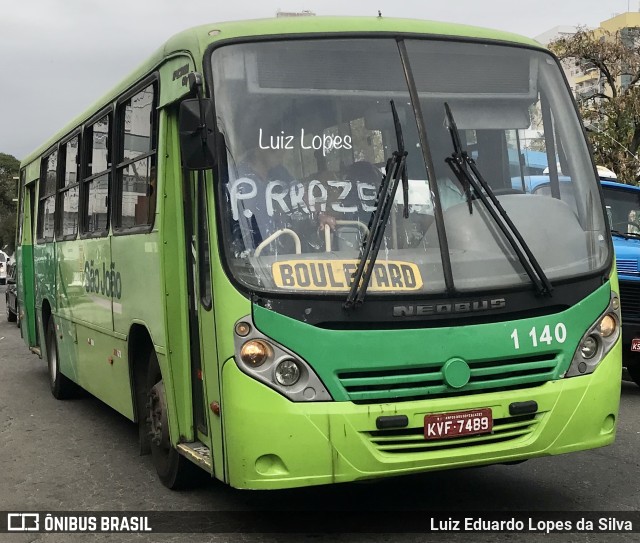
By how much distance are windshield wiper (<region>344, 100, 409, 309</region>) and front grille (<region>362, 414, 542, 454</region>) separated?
0.68m

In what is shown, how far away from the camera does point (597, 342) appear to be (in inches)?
222

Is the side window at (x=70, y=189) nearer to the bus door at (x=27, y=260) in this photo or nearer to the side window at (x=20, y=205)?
the bus door at (x=27, y=260)

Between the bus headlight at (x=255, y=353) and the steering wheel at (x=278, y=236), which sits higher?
the steering wheel at (x=278, y=236)

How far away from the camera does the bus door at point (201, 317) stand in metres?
5.38

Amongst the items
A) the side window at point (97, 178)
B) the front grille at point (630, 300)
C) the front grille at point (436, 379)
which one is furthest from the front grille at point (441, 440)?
the front grille at point (630, 300)

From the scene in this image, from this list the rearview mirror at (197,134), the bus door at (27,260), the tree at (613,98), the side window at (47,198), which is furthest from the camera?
the tree at (613,98)

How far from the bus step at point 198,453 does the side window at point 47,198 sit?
5467 mm

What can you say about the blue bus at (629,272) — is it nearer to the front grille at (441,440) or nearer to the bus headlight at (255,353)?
the front grille at (441,440)

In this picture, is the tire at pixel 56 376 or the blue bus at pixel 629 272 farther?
the tire at pixel 56 376

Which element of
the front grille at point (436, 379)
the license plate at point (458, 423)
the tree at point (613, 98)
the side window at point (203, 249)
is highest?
the tree at point (613, 98)

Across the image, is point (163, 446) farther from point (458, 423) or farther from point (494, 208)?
point (494, 208)

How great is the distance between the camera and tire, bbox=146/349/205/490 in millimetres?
6527

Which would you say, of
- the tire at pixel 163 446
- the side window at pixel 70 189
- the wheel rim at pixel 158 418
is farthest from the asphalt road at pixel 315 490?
the side window at pixel 70 189

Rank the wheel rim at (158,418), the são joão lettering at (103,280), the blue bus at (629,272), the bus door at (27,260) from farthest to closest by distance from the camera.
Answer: the bus door at (27,260)
the blue bus at (629,272)
the são joão lettering at (103,280)
the wheel rim at (158,418)
